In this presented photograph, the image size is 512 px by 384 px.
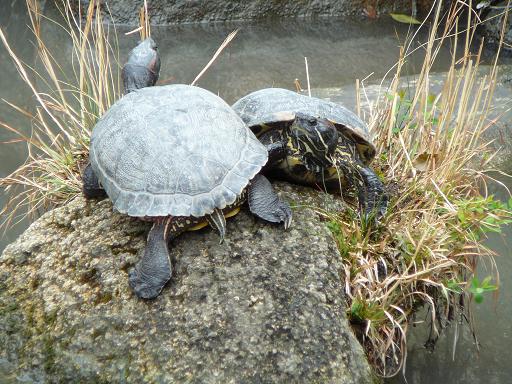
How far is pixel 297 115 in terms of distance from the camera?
7.62 feet

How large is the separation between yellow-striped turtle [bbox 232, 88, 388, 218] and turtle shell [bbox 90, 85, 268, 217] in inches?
8.5

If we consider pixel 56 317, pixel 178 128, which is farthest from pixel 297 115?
pixel 56 317

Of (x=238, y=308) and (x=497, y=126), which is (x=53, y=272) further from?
(x=497, y=126)

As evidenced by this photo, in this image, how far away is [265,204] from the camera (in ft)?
7.38

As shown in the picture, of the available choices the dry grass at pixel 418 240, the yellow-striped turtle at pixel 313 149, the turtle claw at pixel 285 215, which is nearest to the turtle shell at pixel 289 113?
the yellow-striped turtle at pixel 313 149

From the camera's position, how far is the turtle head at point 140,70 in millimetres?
2654

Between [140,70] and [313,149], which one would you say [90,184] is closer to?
[140,70]

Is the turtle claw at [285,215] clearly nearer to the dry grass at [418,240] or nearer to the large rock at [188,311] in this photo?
the large rock at [188,311]

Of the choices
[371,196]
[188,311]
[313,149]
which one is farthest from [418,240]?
[188,311]

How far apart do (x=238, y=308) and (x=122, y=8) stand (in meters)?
6.01

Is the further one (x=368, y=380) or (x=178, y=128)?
(x=178, y=128)

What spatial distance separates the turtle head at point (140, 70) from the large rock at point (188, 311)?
2.04ft

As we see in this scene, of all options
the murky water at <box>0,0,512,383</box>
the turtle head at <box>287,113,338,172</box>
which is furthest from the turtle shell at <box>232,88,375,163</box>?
the murky water at <box>0,0,512,383</box>

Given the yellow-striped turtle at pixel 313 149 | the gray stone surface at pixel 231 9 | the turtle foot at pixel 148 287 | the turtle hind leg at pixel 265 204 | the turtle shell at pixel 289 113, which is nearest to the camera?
the turtle foot at pixel 148 287
